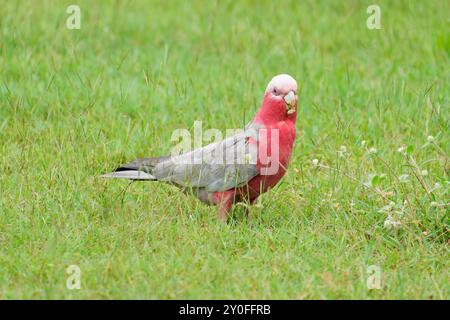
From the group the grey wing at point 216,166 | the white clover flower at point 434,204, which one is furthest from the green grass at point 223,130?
the grey wing at point 216,166

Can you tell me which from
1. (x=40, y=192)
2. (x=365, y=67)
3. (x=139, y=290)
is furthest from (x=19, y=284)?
(x=365, y=67)

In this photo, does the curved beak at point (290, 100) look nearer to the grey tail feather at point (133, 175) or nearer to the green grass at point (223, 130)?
the green grass at point (223, 130)

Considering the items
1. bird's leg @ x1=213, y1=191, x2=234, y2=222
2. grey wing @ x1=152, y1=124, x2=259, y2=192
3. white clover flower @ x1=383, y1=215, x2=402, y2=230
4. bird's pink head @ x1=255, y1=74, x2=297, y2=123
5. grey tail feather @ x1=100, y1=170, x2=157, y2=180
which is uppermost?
bird's pink head @ x1=255, y1=74, x2=297, y2=123

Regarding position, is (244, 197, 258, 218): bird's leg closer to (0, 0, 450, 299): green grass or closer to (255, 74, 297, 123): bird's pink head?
(0, 0, 450, 299): green grass

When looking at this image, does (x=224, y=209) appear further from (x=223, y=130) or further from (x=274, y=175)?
(x=223, y=130)

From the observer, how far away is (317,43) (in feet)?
23.5

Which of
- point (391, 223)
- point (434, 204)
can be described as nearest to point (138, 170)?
point (391, 223)

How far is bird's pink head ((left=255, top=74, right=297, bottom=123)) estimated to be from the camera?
4.45 metres

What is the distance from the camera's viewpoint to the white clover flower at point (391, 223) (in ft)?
14.2

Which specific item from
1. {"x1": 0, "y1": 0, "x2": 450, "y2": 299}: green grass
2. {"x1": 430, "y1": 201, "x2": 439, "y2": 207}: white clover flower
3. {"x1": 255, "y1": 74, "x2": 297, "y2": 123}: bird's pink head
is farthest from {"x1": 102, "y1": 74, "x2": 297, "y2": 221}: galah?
{"x1": 430, "y1": 201, "x2": 439, "y2": 207}: white clover flower

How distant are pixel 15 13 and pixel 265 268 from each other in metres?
4.03

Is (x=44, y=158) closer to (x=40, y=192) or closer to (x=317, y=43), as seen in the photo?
(x=40, y=192)

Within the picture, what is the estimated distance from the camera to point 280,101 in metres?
4.46

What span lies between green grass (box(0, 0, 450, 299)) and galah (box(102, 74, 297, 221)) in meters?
0.12
